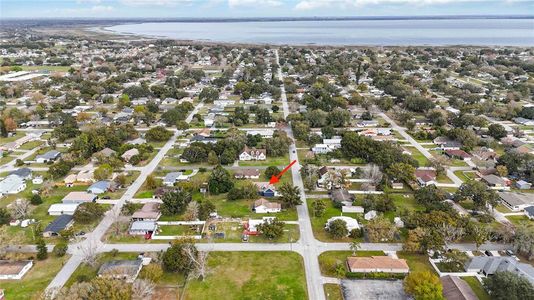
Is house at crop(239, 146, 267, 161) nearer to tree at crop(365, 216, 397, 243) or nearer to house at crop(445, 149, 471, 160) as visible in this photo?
tree at crop(365, 216, 397, 243)

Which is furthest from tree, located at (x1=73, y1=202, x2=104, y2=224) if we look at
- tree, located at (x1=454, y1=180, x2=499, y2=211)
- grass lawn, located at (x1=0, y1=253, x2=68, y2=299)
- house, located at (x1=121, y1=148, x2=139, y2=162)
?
tree, located at (x1=454, y1=180, x2=499, y2=211)

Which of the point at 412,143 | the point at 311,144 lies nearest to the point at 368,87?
the point at 412,143

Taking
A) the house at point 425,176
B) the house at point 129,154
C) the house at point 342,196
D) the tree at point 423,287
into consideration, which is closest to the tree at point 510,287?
the tree at point 423,287

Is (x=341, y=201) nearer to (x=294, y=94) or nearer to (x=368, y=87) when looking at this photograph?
(x=294, y=94)

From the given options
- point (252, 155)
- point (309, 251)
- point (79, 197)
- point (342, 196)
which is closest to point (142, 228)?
point (79, 197)

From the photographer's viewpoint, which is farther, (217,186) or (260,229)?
(217,186)

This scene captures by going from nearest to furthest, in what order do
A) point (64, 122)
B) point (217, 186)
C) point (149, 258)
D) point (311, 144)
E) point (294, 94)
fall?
point (149, 258), point (217, 186), point (311, 144), point (64, 122), point (294, 94)

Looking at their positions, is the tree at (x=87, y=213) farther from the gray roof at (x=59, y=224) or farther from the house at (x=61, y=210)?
the house at (x=61, y=210)
